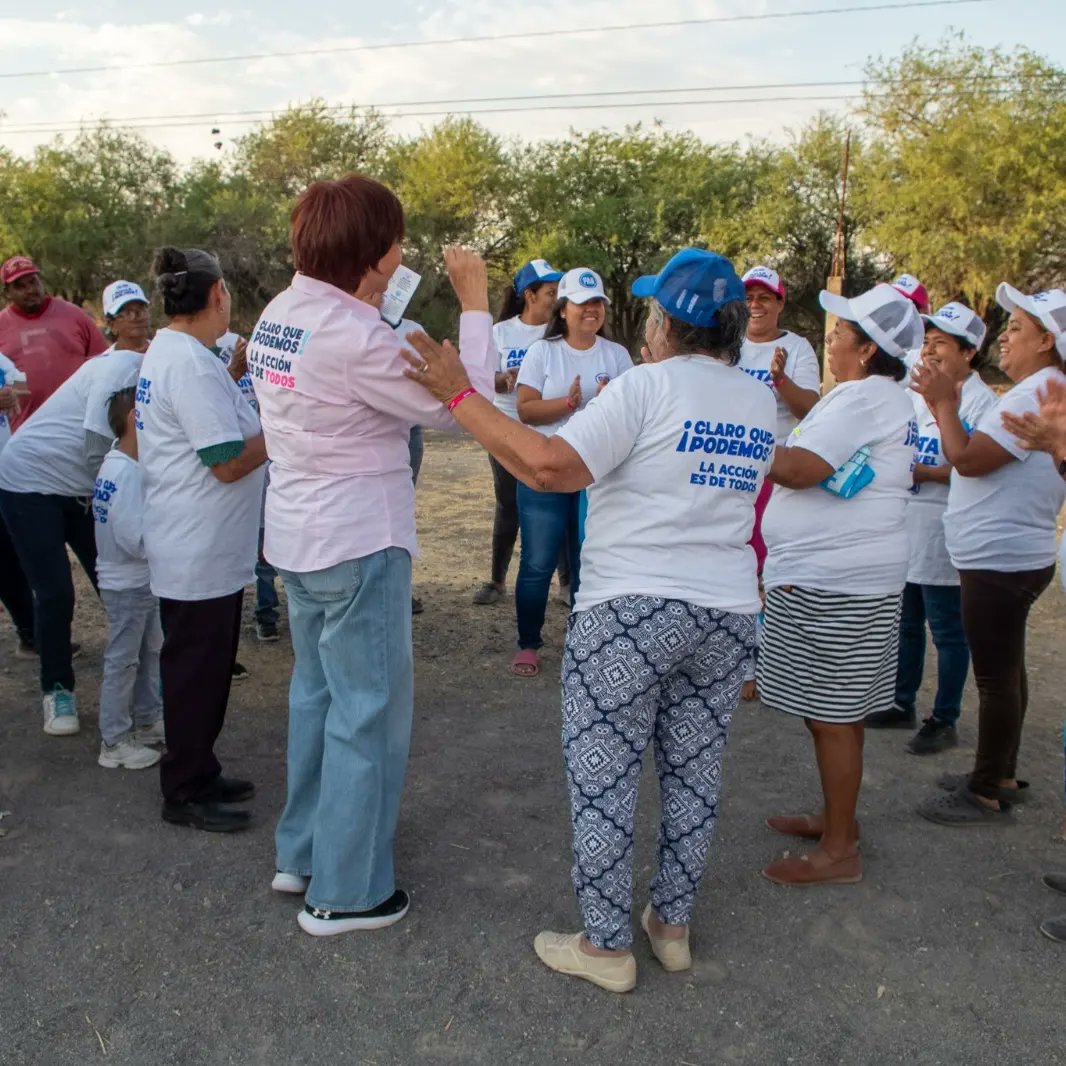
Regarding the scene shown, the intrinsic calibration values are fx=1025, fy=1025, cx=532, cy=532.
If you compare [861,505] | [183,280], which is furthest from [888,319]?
[183,280]

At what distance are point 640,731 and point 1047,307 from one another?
211 centimetres

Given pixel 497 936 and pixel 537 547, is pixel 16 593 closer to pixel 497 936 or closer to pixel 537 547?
pixel 537 547

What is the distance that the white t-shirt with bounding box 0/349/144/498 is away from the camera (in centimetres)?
450

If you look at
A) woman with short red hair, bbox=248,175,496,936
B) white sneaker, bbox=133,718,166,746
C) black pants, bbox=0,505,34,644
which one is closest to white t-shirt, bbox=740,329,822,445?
woman with short red hair, bbox=248,175,496,936

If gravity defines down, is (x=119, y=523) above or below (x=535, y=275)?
below

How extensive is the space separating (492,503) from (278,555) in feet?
23.6

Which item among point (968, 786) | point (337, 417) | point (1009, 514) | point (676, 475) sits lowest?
point (968, 786)

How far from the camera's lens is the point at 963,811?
3.86m

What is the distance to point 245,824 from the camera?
3.71 metres

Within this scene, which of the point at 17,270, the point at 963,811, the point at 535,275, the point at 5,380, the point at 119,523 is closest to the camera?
the point at 963,811

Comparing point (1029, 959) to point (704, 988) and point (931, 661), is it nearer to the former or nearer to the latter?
point (704, 988)

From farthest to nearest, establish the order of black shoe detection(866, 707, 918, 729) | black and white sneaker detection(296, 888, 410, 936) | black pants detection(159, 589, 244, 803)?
black shoe detection(866, 707, 918, 729) → black pants detection(159, 589, 244, 803) → black and white sneaker detection(296, 888, 410, 936)

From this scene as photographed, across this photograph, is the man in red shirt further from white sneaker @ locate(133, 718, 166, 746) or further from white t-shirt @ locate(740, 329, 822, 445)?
white t-shirt @ locate(740, 329, 822, 445)

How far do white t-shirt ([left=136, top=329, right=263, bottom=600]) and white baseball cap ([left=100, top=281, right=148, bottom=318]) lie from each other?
1.13m
